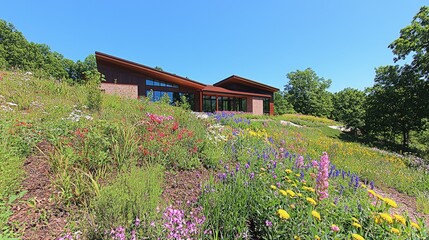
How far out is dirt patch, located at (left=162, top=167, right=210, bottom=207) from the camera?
2758mm

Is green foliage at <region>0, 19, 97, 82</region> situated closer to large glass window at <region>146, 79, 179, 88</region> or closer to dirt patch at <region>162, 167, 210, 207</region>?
large glass window at <region>146, 79, 179, 88</region>

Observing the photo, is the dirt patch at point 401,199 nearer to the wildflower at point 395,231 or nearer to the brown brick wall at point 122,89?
the wildflower at point 395,231

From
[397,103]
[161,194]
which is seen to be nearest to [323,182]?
[161,194]

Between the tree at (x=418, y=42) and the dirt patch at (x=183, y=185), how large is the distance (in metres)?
19.7

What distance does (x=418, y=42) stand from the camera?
1495 centimetres

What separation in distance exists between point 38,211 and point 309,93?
2020 inches

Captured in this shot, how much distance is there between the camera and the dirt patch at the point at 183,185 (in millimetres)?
2758

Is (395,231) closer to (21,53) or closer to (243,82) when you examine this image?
(243,82)

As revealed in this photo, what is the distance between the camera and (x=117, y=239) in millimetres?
1832

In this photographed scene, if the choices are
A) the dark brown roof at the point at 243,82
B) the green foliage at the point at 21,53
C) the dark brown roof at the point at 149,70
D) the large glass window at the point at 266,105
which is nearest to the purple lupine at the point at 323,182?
the dark brown roof at the point at 149,70

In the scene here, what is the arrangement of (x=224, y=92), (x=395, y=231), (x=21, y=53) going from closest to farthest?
(x=395, y=231), (x=224, y=92), (x=21, y=53)

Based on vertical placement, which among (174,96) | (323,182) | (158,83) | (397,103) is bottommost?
(323,182)

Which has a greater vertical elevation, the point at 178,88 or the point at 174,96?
the point at 178,88

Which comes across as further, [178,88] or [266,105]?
[266,105]
